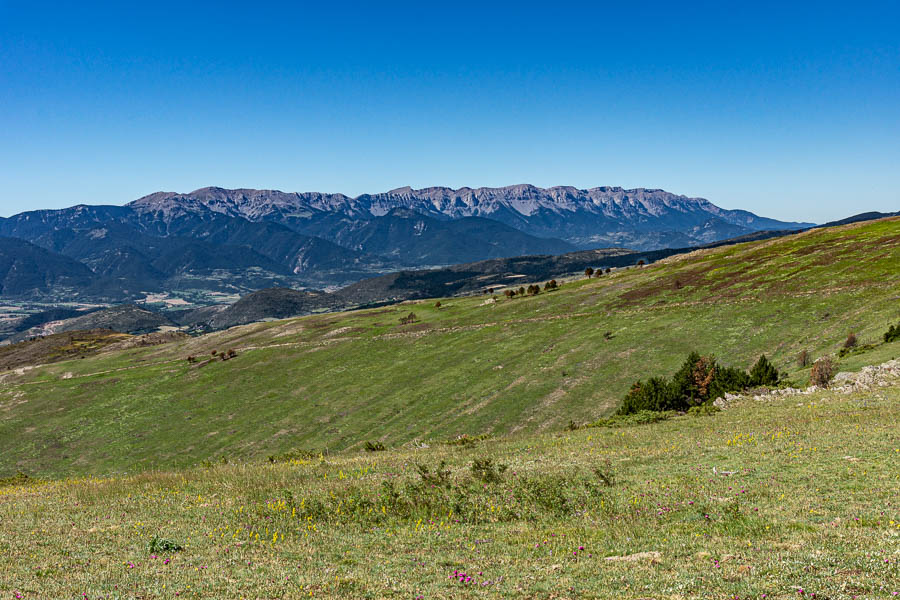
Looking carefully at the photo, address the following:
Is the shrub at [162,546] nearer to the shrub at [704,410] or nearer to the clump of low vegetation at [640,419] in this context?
the clump of low vegetation at [640,419]

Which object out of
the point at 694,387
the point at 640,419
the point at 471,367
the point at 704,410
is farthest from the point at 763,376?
the point at 471,367

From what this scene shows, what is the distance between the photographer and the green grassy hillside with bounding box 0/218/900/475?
57.7 meters

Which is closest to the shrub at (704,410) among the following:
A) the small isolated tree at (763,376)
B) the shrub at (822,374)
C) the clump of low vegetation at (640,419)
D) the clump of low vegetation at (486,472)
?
the clump of low vegetation at (640,419)

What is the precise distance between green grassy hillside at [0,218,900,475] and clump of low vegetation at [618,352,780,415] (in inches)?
123

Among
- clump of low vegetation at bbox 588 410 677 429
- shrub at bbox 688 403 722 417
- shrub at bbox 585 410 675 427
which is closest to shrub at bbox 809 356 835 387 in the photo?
shrub at bbox 688 403 722 417

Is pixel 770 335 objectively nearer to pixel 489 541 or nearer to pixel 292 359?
pixel 489 541

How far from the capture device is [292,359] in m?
98.8

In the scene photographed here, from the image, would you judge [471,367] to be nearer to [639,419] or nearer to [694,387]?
[694,387]

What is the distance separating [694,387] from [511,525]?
97.8 ft

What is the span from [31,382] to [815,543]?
14060cm

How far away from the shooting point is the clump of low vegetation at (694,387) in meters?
39.0

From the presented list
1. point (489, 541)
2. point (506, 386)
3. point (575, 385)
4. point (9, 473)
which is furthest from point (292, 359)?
point (489, 541)

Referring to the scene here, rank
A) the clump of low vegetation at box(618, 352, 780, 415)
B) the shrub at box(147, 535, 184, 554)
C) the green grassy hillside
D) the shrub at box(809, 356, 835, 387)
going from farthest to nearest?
the green grassy hillside < the clump of low vegetation at box(618, 352, 780, 415) < the shrub at box(809, 356, 835, 387) < the shrub at box(147, 535, 184, 554)

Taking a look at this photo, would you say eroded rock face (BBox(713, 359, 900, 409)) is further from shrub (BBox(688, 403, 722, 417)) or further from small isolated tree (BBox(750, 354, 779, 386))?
small isolated tree (BBox(750, 354, 779, 386))
